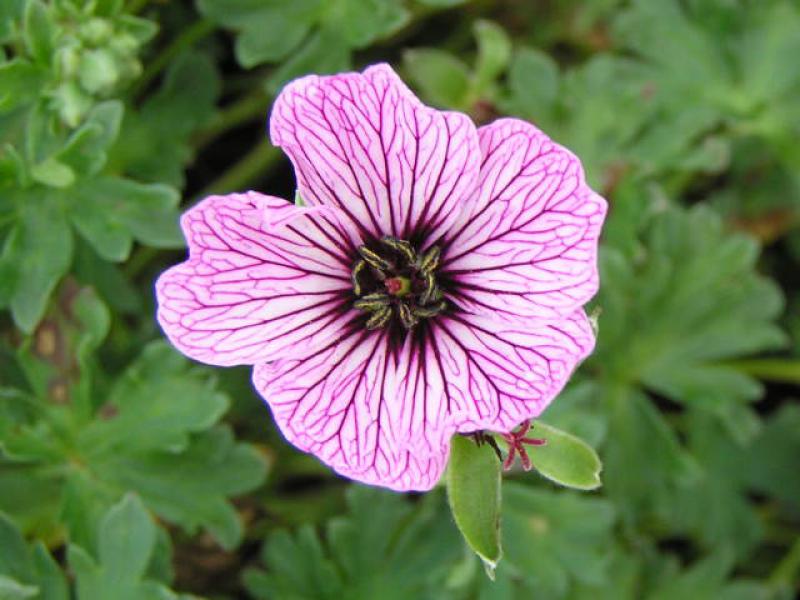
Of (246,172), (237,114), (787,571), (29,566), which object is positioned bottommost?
(787,571)

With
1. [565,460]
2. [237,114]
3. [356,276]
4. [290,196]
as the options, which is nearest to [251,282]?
[356,276]

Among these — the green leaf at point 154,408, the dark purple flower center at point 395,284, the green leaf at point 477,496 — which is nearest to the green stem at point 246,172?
the green leaf at point 154,408

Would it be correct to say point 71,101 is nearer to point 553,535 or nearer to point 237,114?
point 237,114

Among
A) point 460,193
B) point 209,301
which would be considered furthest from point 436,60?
point 209,301

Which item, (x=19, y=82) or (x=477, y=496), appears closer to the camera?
(x=477, y=496)

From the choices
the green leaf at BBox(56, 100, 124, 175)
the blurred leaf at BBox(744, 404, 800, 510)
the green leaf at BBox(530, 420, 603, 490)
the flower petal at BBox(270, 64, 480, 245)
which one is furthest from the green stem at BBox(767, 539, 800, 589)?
the green leaf at BBox(56, 100, 124, 175)

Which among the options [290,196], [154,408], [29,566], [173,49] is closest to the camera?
[29,566]
